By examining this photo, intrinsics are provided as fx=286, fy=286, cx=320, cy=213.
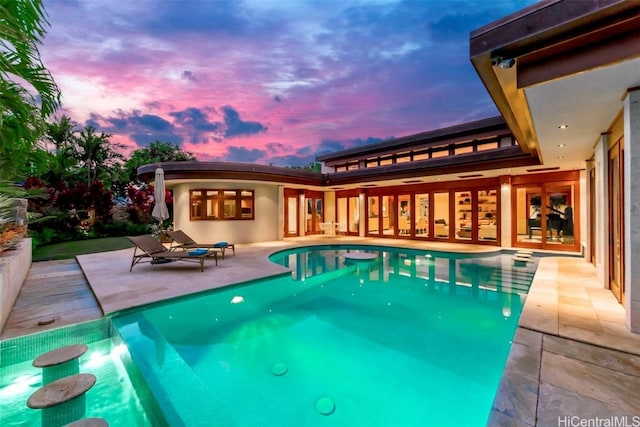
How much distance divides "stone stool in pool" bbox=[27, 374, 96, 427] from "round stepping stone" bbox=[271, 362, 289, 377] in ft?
6.09

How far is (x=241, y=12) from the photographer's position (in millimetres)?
17531

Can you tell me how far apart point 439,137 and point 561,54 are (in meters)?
14.1

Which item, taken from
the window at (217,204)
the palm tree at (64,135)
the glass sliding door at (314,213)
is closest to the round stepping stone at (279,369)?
the window at (217,204)

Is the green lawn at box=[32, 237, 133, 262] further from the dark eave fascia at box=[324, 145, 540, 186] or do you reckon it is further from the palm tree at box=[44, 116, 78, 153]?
the palm tree at box=[44, 116, 78, 153]

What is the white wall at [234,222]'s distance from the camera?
13211 millimetres

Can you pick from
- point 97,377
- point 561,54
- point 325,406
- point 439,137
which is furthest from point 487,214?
point 97,377

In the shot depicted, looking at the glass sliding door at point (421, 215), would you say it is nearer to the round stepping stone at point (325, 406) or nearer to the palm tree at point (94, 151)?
the round stepping stone at point (325, 406)

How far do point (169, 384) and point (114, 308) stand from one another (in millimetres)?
2624

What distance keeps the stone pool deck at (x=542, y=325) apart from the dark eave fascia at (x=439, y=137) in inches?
323

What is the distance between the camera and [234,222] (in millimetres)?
13648

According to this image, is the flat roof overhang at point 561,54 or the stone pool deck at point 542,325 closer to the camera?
the stone pool deck at point 542,325

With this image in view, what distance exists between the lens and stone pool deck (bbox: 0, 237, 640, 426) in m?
2.45

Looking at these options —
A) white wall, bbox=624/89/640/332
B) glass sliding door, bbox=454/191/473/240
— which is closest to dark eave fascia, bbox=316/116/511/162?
Answer: glass sliding door, bbox=454/191/473/240

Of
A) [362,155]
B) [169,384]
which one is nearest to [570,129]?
[169,384]
